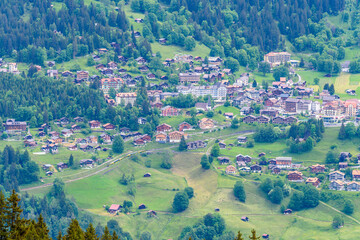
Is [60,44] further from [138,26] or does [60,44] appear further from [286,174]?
[286,174]

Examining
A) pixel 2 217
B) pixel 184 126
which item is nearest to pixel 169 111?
pixel 184 126

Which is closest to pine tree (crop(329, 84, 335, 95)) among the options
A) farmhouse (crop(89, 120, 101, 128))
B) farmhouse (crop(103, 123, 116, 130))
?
farmhouse (crop(103, 123, 116, 130))

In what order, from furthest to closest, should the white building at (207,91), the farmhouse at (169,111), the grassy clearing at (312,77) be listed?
the grassy clearing at (312,77) → the white building at (207,91) → the farmhouse at (169,111)

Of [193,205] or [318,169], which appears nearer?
[193,205]

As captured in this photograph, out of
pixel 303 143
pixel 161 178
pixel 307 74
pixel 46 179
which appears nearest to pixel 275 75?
pixel 307 74

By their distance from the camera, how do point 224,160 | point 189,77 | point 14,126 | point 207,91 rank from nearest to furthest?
point 224,160
point 14,126
point 207,91
point 189,77

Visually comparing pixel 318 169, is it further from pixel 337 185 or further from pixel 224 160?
pixel 224 160

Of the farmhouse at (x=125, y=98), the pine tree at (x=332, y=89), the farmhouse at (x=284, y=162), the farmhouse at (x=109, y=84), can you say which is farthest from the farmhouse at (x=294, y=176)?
the farmhouse at (x=109, y=84)

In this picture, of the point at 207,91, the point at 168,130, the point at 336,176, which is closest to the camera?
the point at 336,176

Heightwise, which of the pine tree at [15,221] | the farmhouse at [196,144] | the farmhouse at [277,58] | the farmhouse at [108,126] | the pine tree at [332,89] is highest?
the farmhouse at [277,58]

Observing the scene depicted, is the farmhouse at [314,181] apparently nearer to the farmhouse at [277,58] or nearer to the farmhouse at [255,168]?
the farmhouse at [255,168]

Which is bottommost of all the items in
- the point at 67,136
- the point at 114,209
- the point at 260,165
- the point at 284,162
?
the point at 114,209
